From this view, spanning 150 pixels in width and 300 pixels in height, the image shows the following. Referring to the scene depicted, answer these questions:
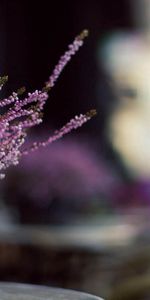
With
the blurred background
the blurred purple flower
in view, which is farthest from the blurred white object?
the blurred purple flower

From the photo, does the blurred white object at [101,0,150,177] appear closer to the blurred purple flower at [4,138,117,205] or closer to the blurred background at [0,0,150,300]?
the blurred background at [0,0,150,300]

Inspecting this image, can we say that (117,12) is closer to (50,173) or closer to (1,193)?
(1,193)

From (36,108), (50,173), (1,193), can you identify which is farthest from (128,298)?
(1,193)

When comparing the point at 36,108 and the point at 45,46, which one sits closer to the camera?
the point at 36,108

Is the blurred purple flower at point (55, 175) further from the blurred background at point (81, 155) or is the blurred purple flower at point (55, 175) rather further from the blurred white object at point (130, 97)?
the blurred white object at point (130, 97)

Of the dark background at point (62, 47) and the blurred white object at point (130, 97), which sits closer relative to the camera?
the dark background at point (62, 47)

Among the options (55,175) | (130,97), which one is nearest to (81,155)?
(55,175)

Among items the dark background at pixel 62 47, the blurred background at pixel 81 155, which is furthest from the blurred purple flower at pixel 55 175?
the dark background at pixel 62 47

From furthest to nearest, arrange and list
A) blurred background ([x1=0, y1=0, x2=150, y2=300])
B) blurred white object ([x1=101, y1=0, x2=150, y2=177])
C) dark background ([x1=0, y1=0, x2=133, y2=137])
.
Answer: blurred white object ([x1=101, y1=0, x2=150, y2=177]), dark background ([x1=0, y1=0, x2=133, y2=137]), blurred background ([x1=0, y1=0, x2=150, y2=300])
